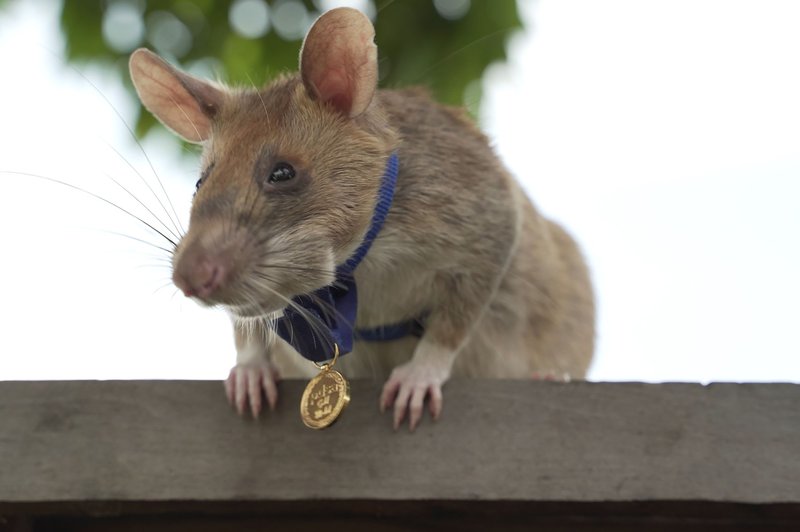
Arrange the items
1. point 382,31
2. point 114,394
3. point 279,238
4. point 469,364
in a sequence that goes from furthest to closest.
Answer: point 382,31, point 469,364, point 114,394, point 279,238

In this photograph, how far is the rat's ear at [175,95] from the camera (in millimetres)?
2184

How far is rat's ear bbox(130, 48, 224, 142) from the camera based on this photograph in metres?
2.18

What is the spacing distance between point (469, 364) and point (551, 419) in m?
0.80

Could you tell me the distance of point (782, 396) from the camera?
1951 millimetres

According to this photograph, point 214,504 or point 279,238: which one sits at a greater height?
point 279,238

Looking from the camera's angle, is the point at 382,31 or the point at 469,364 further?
the point at 382,31

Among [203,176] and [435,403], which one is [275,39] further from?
[435,403]

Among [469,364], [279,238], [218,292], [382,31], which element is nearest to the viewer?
[218,292]

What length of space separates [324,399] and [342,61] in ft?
2.26

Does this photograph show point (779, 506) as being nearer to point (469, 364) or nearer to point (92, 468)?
point (469, 364)

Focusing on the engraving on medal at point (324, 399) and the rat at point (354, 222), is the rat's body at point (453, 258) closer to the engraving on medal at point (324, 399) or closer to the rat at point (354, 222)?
the rat at point (354, 222)

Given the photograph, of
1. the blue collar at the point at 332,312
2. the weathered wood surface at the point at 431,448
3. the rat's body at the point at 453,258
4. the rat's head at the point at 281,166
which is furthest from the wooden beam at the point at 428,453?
the rat's body at the point at 453,258

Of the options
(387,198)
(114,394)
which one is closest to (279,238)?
(387,198)

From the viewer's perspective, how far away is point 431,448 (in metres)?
1.96
